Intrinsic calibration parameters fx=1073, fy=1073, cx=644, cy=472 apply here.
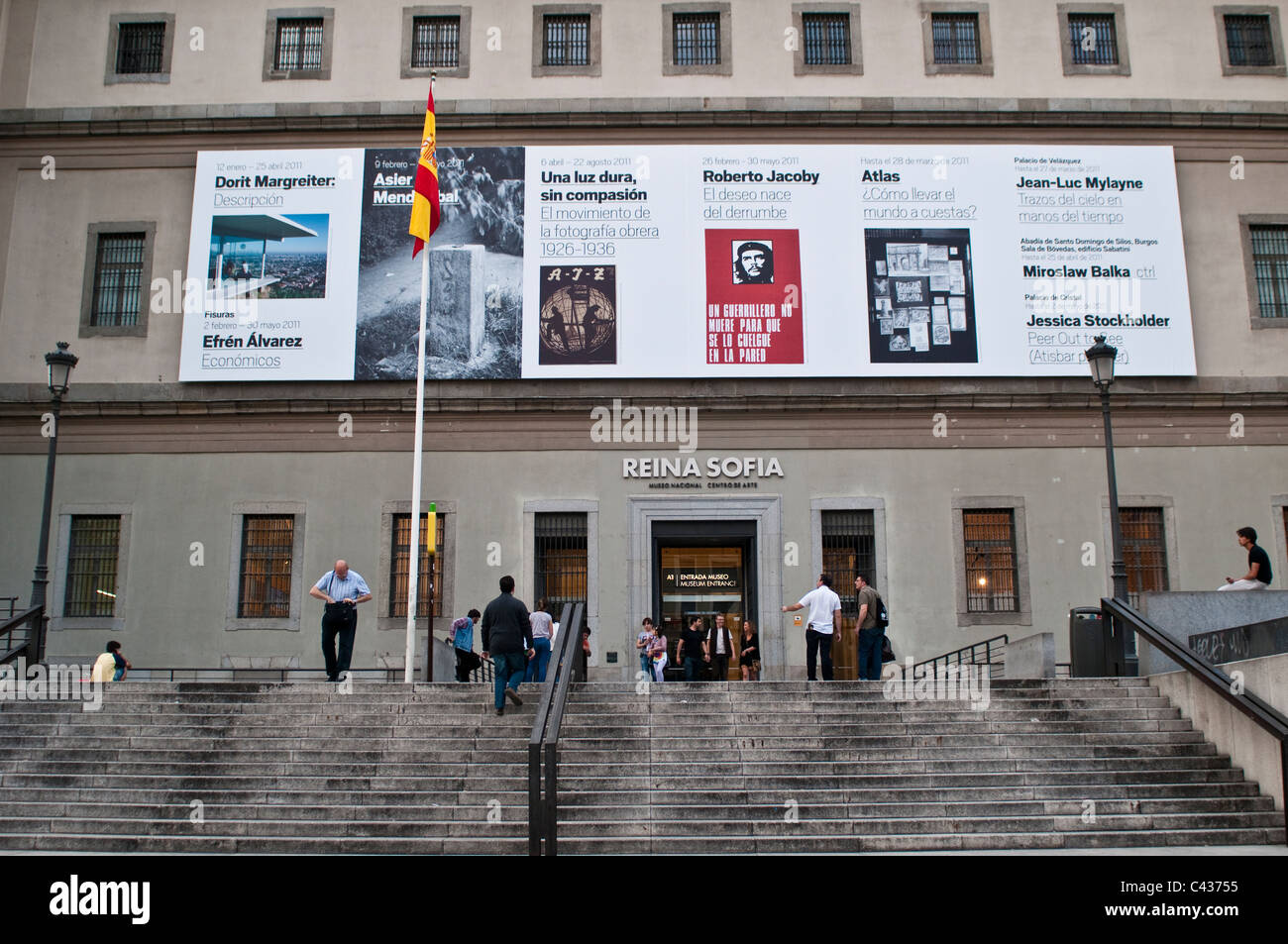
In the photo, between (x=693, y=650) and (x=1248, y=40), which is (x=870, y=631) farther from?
(x=1248, y=40)

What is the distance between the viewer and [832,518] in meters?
20.7

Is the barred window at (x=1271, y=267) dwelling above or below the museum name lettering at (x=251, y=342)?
above

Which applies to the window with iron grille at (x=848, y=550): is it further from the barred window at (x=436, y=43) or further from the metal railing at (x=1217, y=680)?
the barred window at (x=436, y=43)

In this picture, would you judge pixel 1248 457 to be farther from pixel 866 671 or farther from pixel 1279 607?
pixel 866 671

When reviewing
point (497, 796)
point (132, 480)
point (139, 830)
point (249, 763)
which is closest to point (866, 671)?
point (497, 796)

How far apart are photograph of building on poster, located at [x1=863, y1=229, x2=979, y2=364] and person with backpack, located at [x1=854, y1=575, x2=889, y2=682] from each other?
6960 mm

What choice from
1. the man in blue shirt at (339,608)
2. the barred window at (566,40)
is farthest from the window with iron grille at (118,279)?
the man in blue shirt at (339,608)

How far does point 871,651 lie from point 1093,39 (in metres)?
15.0

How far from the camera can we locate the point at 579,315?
21047 millimetres

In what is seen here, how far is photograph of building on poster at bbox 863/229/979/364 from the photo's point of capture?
20.9m

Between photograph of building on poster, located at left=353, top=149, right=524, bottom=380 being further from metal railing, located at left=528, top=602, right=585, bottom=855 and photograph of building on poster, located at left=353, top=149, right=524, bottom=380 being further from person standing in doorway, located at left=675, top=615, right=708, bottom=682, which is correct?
metal railing, located at left=528, top=602, right=585, bottom=855

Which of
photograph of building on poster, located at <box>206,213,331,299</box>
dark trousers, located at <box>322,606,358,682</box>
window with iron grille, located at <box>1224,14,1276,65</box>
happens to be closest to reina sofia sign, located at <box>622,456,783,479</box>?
photograph of building on poster, located at <box>206,213,331,299</box>

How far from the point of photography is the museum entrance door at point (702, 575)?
20.6 meters

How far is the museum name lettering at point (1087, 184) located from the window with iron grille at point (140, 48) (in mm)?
18151
